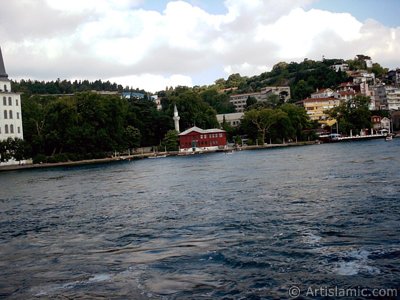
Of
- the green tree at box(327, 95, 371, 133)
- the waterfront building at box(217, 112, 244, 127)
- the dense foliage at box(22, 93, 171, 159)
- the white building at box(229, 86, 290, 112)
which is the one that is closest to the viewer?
the dense foliage at box(22, 93, 171, 159)

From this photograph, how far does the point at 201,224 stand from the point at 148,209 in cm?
571

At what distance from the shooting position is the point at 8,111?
84688 mm

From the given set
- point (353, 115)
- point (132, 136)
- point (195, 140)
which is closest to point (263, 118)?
point (195, 140)

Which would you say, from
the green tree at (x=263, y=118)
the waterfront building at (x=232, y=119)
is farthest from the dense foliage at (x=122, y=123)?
the waterfront building at (x=232, y=119)

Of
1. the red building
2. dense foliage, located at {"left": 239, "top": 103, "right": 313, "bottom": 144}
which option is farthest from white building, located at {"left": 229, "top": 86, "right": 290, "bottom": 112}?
the red building

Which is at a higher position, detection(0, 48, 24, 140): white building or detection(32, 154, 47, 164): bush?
detection(0, 48, 24, 140): white building

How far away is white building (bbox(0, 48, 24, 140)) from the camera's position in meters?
84.1

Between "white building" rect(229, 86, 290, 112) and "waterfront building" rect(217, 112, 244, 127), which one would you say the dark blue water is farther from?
"white building" rect(229, 86, 290, 112)

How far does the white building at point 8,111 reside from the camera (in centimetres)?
8405

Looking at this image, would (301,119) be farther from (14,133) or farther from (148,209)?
(148,209)

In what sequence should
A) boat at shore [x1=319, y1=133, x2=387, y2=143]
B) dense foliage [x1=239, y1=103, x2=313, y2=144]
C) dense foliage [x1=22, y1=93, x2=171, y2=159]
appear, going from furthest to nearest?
boat at shore [x1=319, y1=133, x2=387, y2=143] → dense foliage [x1=239, y1=103, x2=313, y2=144] → dense foliage [x1=22, y1=93, x2=171, y2=159]

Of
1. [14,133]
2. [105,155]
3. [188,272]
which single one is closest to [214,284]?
[188,272]

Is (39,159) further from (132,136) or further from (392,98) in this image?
(392,98)

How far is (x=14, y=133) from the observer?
8588 centimetres
